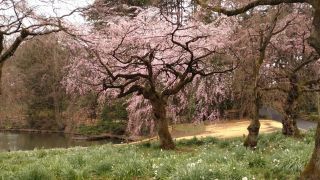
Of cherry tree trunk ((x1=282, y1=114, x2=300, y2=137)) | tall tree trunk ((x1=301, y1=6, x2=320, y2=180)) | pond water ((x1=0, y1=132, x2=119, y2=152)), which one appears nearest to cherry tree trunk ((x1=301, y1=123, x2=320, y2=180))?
tall tree trunk ((x1=301, y1=6, x2=320, y2=180))

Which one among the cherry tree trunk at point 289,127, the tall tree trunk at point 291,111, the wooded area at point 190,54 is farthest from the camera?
the cherry tree trunk at point 289,127

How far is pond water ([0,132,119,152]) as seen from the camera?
3671 cm

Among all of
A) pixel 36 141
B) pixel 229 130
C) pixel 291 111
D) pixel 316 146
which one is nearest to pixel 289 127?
pixel 291 111

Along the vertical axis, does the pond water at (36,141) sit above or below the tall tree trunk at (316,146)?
below

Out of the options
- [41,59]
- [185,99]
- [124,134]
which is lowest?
[124,134]

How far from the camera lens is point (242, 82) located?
2334cm

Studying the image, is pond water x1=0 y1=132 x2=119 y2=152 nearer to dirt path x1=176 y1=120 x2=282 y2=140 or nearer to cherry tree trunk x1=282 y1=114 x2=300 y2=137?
dirt path x1=176 y1=120 x2=282 y2=140

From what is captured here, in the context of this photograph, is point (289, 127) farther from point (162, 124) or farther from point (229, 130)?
point (229, 130)

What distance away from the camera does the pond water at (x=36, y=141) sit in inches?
1445

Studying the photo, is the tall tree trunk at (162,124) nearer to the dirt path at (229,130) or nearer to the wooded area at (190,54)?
the wooded area at (190,54)

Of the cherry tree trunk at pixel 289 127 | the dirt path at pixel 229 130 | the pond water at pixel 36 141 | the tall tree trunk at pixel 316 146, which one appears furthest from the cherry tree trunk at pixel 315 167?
the pond water at pixel 36 141

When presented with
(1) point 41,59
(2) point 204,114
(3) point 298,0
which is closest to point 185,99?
(2) point 204,114

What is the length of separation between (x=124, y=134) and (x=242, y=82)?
65.7ft

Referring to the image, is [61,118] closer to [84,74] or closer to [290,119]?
[84,74]
